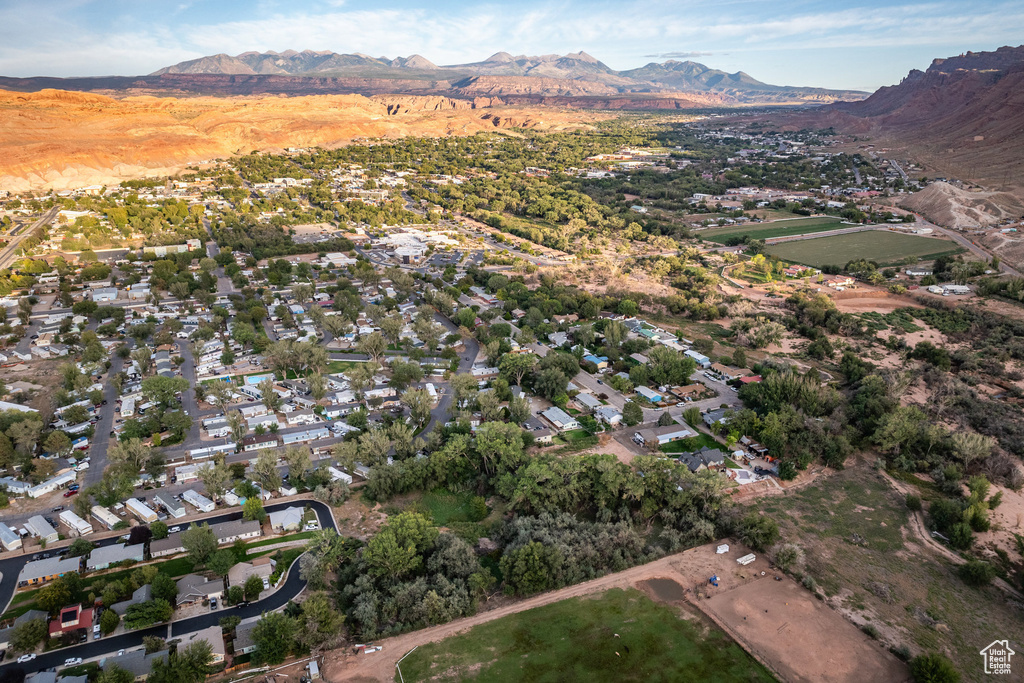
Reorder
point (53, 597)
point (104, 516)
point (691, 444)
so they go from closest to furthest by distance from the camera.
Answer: point (53, 597) → point (104, 516) → point (691, 444)

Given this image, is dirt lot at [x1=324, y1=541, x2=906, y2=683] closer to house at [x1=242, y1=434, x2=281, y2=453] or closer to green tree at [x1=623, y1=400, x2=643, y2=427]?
green tree at [x1=623, y1=400, x2=643, y2=427]

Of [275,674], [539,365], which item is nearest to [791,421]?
[539,365]

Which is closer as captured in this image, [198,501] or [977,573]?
[977,573]

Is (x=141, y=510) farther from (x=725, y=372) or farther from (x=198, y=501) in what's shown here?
(x=725, y=372)

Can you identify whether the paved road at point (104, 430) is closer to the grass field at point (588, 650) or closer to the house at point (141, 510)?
the house at point (141, 510)

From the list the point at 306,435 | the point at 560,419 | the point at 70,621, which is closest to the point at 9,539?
the point at 70,621

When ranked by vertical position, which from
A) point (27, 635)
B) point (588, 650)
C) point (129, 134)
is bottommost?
point (588, 650)

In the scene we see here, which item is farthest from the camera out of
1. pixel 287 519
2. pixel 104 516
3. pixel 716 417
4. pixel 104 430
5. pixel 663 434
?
pixel 716 417
